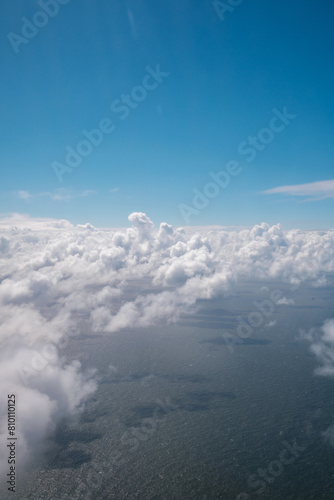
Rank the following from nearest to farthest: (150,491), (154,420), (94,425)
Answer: (150,491) < (94,425) < (154,420)

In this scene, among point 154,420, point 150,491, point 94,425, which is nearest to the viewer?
point 150,491

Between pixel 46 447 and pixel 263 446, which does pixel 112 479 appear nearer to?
pixel 46 447

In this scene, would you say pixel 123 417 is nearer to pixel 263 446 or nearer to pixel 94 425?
pixel 94 425

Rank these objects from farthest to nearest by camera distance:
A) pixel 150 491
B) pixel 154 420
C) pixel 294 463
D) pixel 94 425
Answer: pixel 154 420 < pixel 94 425 < pixel 294 463 < pixel 150 491

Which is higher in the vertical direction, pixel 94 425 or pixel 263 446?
pixel 94 425

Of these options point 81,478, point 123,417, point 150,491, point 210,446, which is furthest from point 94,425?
point 210,446

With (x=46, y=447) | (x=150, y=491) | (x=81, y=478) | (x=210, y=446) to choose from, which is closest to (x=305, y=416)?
(x=210, y=446)

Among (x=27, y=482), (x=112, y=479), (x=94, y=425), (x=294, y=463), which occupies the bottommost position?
(x=294, y=463)

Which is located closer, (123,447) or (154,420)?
(123,447)

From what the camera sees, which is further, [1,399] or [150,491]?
[1,399]
